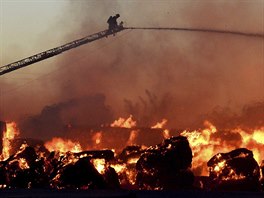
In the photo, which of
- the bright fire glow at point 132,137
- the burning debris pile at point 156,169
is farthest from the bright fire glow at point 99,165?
the bright fire glow at point 132,137

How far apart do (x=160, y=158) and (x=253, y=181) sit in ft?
73.0

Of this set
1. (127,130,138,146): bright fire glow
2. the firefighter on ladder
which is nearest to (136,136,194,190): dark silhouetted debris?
the firefighter on ladder

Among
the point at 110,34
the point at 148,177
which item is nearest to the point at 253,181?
the point at 148,177

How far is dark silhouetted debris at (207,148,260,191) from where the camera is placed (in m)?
107

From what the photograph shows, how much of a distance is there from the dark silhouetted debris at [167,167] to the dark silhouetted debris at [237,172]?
23.1ft

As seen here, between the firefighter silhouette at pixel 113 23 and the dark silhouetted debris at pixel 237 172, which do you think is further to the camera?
the firefighter silhouette at pixel 113 23

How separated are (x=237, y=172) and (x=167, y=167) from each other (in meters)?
16.5

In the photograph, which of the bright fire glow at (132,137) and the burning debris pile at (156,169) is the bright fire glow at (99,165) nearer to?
the burning debris pile at (156,169)

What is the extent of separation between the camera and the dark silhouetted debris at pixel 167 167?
109688 mm

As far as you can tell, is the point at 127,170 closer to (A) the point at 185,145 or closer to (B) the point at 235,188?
(A) the point at 185,145

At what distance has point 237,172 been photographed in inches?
4267

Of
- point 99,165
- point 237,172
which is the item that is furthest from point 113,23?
point 237,172

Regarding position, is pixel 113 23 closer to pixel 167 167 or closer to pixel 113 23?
pixel 113 23

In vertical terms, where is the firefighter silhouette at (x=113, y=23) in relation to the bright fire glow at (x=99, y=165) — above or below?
above
